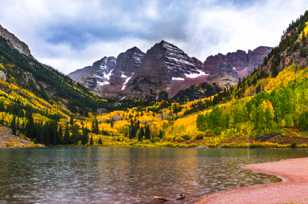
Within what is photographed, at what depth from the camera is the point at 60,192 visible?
191ft

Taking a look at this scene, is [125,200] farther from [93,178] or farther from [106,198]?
[93,178]

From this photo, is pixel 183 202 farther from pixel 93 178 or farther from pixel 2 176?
pixel 2 176

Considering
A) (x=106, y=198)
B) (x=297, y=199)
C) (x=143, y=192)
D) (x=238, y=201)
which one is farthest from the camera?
(x=143, y=192)

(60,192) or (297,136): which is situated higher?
(297,136)

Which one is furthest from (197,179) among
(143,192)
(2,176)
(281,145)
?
(281,145)

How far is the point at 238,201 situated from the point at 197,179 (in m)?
27.7

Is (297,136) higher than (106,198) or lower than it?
higher

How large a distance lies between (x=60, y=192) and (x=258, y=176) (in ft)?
119

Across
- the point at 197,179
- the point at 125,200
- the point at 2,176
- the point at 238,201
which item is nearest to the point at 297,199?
the point at 238,201

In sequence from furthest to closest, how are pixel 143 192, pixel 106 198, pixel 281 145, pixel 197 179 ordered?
pixel 281 145
pixel 197 179
pixel 143 192
pixel 106 198

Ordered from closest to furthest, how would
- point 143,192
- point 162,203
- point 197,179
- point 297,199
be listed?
point 297,199 < point 162,203 < point 143,192 < point 197,179

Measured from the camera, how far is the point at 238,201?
44469 mm

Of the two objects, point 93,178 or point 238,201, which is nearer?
point 238,201

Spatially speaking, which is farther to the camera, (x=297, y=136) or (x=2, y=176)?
(x=297, y=136)
